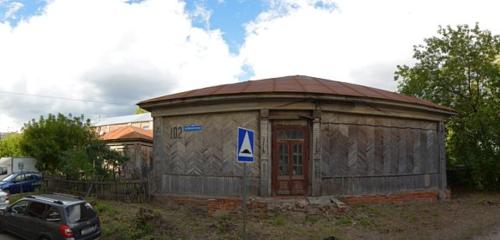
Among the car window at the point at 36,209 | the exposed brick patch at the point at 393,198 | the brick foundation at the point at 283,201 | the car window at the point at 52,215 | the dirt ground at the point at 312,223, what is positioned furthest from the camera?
the exposed brick patch at the point at 393,198

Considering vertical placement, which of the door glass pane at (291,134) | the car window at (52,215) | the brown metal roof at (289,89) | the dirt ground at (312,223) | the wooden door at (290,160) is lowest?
the dirt ground at (312,223)

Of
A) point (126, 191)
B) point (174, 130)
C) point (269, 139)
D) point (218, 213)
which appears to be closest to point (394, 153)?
point (269, 139)

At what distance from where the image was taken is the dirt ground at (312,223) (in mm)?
10797

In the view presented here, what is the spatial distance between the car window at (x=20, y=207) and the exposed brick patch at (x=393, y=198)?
9.67 metres

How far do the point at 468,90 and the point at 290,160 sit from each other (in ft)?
42.7

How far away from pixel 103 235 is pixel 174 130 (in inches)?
204

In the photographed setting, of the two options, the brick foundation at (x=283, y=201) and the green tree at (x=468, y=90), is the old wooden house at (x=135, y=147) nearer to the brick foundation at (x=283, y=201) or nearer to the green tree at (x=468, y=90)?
the brick foundation at (x=283, y=201)

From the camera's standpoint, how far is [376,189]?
15375 mm

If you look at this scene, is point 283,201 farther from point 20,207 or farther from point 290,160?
point 20,207

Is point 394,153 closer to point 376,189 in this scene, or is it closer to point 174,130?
point 376,189

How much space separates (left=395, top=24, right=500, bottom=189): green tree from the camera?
20.2 m

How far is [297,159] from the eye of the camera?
1429cm

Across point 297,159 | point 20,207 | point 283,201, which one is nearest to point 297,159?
point 297,159

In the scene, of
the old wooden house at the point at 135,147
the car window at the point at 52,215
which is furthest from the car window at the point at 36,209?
the old wooden house at the point at 135,147
